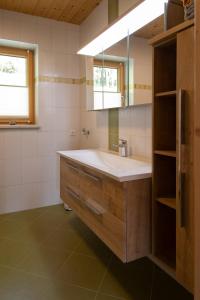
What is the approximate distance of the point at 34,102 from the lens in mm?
3223

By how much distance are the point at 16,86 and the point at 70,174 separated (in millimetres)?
1474

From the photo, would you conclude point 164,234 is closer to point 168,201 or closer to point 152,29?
point 168,201

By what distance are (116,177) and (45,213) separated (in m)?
1.80

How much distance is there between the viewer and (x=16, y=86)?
312cm

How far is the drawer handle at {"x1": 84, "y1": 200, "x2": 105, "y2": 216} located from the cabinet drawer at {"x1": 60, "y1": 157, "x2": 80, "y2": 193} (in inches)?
11.0

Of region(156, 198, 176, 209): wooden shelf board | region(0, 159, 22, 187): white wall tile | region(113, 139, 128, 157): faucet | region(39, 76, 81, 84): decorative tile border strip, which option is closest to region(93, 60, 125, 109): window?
region(113, 139, 128, 157): faucet

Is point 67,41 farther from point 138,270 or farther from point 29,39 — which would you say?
point 138,270

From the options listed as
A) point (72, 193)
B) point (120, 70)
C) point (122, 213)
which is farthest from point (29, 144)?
point (122, 213)

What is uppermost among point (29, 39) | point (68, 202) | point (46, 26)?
point (46, 26)

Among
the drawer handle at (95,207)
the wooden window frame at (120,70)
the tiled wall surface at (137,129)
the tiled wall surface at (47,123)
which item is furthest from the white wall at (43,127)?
the drawer handle at (95,207)

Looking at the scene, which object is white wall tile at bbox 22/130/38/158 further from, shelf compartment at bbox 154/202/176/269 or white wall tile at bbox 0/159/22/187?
shelf compartment at bbox 154/202/176/269

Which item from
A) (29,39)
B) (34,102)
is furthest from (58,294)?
(29,39)

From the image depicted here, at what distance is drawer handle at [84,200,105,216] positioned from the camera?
1779mm

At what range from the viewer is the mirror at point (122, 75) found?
1980 millimetres
